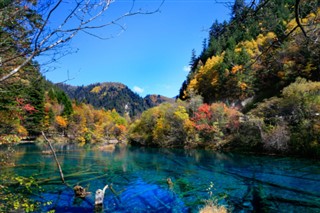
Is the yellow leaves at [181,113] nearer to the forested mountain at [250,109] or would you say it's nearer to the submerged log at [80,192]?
the forested mountain at [250,109]

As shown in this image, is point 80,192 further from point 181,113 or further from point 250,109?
point 250,109

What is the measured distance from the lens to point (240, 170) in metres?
20.4

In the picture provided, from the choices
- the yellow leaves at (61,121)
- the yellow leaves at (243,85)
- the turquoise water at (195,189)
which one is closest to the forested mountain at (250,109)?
the yellow leaves at (243,85)

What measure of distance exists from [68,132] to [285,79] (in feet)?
208

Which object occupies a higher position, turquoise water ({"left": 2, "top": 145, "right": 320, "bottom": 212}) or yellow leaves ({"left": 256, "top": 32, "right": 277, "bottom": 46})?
yellow leaves ({"left": 256, "top": 32, "right": 277, "bottom": 46})

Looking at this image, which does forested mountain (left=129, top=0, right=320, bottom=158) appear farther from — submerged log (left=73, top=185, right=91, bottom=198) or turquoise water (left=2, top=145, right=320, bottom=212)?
submerged log (left=73, top=185, right=91, bottom=198)

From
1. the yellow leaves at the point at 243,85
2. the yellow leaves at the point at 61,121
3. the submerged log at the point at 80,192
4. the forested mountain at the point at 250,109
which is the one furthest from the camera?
the yellow leaves at the point at 61,121

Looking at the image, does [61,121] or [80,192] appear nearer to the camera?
[80,192]

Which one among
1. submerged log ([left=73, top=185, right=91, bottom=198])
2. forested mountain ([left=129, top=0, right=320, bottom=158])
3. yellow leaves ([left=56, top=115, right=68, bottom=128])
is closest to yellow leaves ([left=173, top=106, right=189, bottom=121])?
forested mountain ([left=129, top=0, right=320, bottom=158])

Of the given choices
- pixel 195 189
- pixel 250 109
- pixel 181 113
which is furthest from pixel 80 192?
pixel 250 109

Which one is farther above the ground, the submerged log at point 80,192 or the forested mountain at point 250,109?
the forested mountain at point 250,109

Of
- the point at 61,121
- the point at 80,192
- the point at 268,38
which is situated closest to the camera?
the point at 268,38

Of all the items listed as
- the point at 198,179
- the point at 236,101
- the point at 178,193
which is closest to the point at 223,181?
the point at 198,179

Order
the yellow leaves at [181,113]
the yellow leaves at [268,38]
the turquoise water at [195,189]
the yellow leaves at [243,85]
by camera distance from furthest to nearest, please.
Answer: the yellow leaves at [243,85] < the yellow leaves at [181,113] < the turquoise water at [195,189] < the yellow leaves at [268,38]
